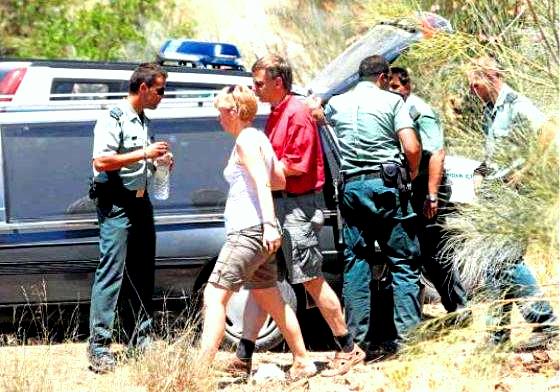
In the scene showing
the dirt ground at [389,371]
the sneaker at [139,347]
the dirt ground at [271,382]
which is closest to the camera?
the dirt ground at [389,371]

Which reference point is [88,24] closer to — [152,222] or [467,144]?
[152,222]

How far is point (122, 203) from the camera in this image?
23.8 feet

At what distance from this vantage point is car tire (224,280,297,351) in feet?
25.5

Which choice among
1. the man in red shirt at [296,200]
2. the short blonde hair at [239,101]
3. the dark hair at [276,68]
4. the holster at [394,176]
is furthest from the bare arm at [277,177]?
the holster at [394,176]

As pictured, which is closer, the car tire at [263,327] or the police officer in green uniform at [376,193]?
the police officer in green uniform at [376,193]

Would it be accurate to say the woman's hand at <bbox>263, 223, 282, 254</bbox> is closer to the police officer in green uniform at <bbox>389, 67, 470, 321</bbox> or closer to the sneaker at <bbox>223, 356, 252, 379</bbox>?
the sneaker at <bbox>223, 356, 252, 379</bbox>

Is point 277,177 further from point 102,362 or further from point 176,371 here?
point 102,362

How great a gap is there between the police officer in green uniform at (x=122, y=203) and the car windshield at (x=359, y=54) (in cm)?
139

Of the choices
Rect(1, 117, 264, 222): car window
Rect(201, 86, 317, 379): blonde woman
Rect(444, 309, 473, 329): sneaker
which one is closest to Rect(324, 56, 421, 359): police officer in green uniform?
Rect(201, 86, 317, 379): blonde woman

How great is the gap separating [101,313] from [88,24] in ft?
33.4

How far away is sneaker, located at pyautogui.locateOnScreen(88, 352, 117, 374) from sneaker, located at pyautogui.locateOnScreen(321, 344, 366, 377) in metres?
1.15

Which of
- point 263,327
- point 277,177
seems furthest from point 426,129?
point 263,327

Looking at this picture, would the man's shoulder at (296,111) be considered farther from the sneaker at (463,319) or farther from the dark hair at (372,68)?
the sneaker at (463,319)

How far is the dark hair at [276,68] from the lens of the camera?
7055 millimetres
